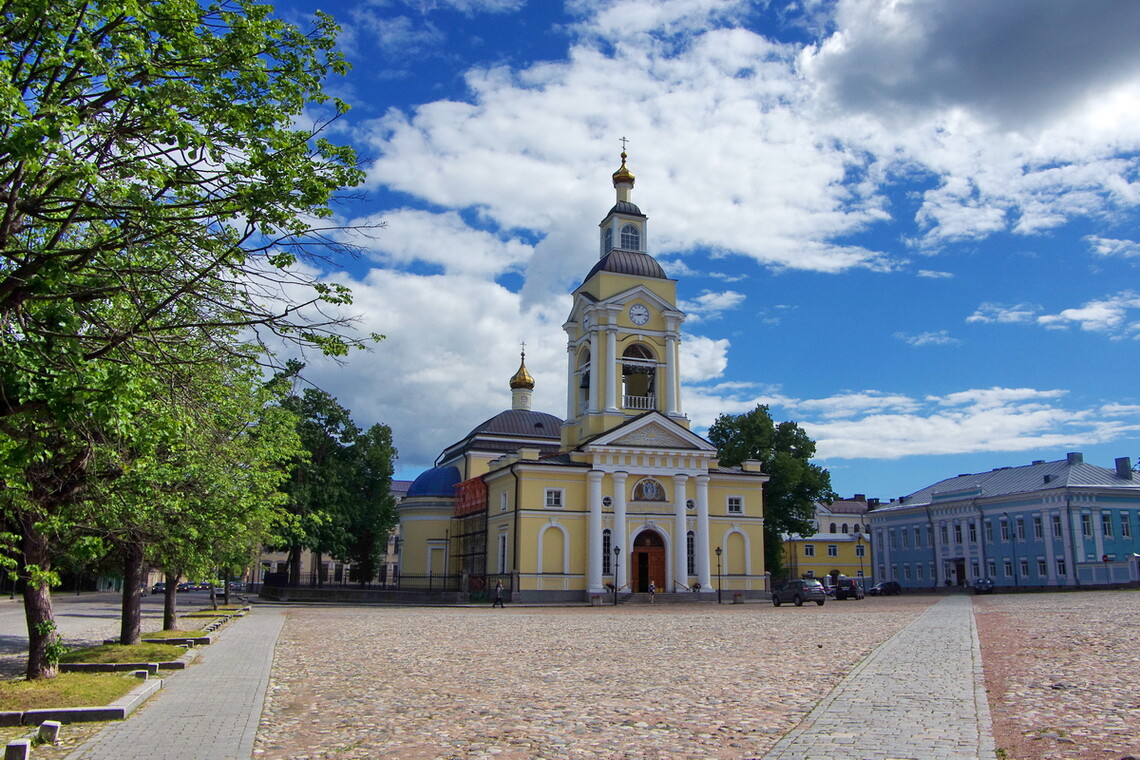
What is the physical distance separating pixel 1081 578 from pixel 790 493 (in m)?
19.6

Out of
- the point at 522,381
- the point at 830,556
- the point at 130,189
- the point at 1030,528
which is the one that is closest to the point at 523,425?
the point at 522,381

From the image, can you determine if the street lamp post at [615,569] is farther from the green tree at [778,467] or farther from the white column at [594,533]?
the green tree at [778,467]

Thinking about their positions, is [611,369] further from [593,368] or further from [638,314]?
[638,314]

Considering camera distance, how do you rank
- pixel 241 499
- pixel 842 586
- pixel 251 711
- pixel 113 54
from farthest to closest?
pixel 842 586 < pixel 241 499 < pixel 251 711 < pixel 113 54

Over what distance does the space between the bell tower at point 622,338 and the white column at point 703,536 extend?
371 centimetres

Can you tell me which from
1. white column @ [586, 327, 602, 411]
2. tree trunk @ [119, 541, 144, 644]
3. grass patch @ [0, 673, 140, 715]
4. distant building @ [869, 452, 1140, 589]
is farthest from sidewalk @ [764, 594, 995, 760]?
distant building @ [869, 452, 1140, 589]

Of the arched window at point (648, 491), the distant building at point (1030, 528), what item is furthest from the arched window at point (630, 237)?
the distant building at point (1030, 528)

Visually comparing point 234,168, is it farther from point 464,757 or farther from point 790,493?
point 790,493

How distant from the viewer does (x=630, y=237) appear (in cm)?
5553

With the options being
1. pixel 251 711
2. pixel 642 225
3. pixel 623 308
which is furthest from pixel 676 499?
pixel 251 711

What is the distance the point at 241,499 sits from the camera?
17250 millimetres

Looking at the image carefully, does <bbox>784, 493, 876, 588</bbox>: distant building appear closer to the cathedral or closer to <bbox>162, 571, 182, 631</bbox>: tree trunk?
the cathedral

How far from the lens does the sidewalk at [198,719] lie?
9.10 metres

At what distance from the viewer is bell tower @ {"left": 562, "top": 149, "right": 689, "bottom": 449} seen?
168 feet
